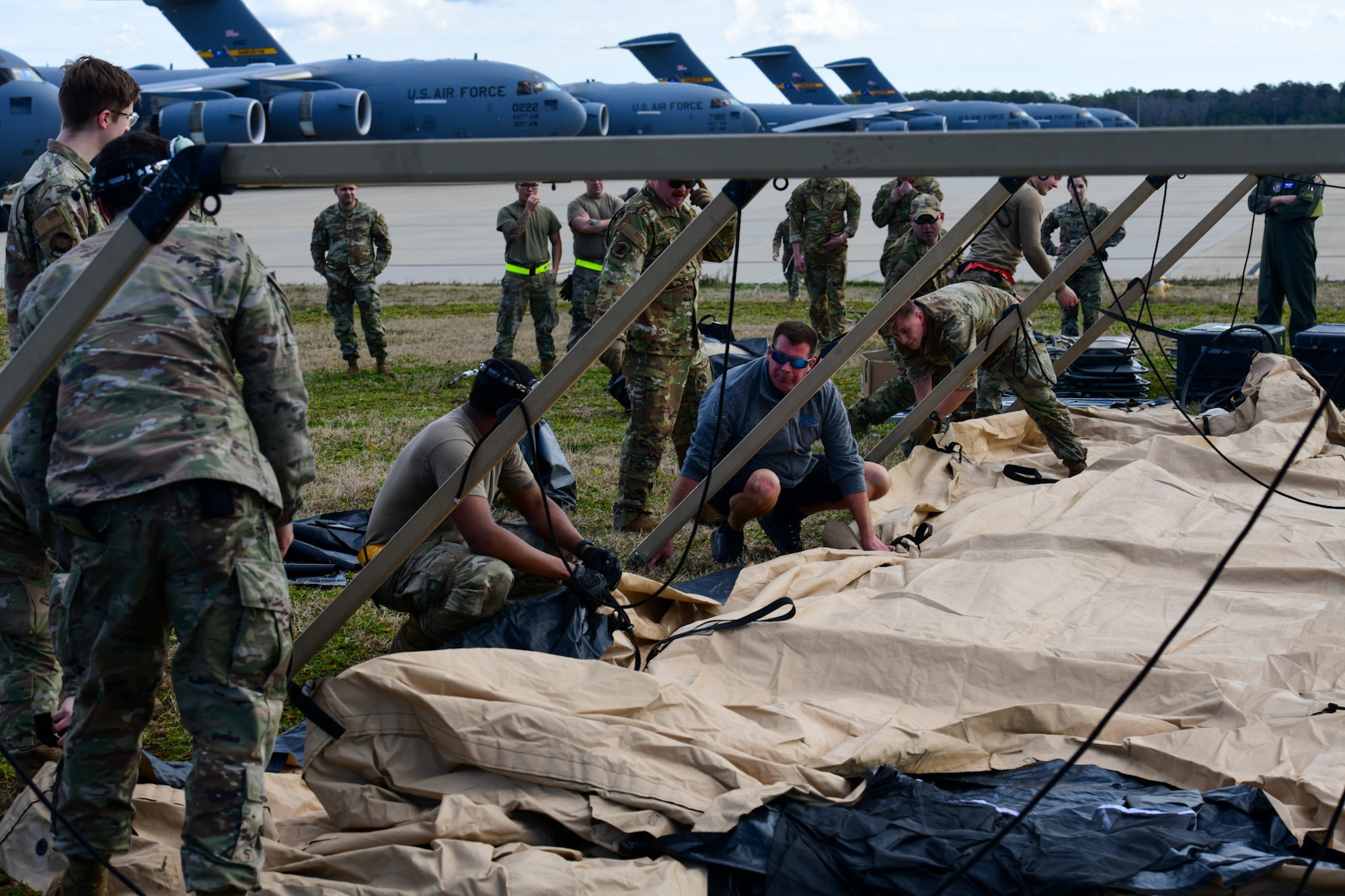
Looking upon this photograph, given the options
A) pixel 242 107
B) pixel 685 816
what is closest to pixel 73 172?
pixel 685 816

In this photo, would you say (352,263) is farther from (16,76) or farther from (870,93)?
(870,93)

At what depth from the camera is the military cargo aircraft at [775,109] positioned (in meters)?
46.7

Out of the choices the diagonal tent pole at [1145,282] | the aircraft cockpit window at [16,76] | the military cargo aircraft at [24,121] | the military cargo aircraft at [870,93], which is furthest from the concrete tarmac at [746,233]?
the military cargo aircraft at [870,93]

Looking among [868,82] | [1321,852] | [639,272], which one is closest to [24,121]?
[639,272]

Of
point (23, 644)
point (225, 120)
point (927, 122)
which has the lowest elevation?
point (23, 644)

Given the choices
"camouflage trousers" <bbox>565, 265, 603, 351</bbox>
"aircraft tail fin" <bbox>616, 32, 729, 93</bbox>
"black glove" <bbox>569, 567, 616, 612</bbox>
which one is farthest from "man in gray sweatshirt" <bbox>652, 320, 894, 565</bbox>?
"aircraft tail fin" <bbox>616, 32, 729, 93</bbox>

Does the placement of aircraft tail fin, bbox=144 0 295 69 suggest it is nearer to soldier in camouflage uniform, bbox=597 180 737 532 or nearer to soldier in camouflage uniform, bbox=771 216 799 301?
soldier in camouflage uniform, bbox=771 216 799 301

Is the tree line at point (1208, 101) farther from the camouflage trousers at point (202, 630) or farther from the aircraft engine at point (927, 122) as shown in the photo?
the camouflage trousers at point (202, 630)

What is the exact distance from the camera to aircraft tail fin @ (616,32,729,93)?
57.9 metres

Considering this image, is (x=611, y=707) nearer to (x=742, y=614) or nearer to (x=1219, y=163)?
(x=742, y=614)

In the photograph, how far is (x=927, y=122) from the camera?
155 feet

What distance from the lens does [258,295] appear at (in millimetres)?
2516

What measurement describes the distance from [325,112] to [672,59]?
101ft

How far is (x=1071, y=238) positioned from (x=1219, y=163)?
9618 mm
